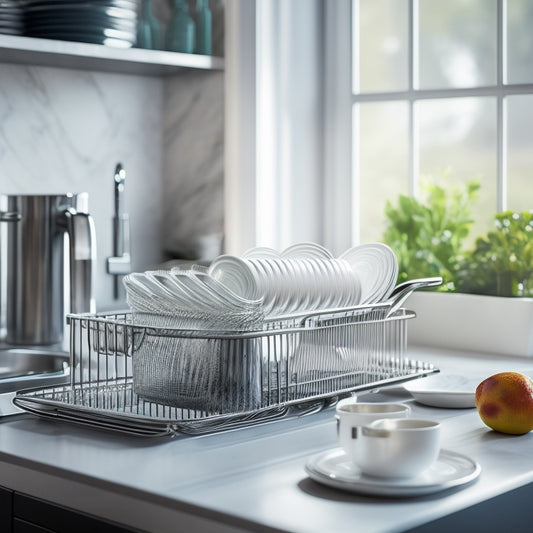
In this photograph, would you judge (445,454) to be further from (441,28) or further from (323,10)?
(323,10)

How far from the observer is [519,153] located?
2086mm

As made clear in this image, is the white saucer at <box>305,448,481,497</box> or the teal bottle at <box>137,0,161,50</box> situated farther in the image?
the teal bottle at <box>137,0,161,50</box>

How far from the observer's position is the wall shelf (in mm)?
1876

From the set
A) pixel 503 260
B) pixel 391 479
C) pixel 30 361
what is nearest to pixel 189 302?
pixel 391 479

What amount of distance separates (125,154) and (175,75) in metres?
0.23

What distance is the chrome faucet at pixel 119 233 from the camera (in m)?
2.21

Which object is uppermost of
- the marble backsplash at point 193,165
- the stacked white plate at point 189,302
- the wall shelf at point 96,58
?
the wall shelf at point 96,58

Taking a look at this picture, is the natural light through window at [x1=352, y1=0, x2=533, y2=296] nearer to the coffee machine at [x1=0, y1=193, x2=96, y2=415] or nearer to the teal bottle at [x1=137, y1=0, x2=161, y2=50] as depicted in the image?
the teal bottle at [x1=137, y1=0, x2=161, y2=50]

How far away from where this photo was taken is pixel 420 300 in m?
2.18

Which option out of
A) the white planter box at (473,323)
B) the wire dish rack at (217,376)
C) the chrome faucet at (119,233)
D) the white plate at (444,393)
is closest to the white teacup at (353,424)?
the wire dish rack at (217,376)

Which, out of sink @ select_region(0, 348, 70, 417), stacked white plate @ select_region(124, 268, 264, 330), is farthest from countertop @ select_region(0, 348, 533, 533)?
sink @ select_region(0, 348, 70, 417)

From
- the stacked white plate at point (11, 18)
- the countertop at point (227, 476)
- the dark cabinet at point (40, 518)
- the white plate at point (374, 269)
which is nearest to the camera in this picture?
the countertop at point (227, 476)

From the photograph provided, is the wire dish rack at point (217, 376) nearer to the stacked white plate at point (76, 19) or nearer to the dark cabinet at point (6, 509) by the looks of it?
the dark cabinet at point (6, 509)

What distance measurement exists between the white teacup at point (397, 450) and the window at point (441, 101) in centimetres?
119
